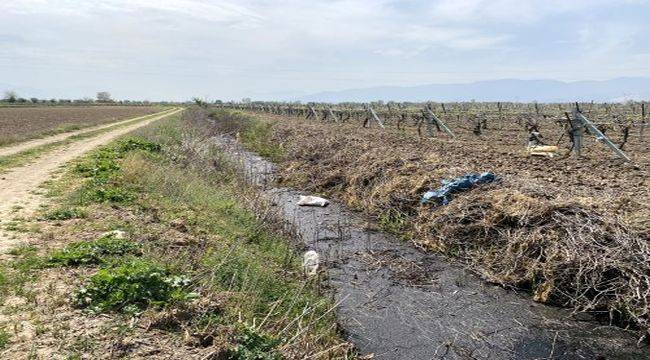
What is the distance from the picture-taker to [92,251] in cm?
713

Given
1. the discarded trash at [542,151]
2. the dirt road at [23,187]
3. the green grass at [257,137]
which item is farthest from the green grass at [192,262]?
the green grass at [257,137]

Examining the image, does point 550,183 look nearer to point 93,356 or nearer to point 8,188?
point 93,356

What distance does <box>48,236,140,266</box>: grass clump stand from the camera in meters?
6.85

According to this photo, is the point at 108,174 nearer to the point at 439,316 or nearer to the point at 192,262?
the point at 192,262

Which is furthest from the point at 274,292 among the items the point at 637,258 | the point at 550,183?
the point at 550,183

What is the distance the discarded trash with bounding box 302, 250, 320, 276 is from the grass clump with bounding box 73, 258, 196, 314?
7.84 feet

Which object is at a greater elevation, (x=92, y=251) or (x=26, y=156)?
(x=26, y=156)

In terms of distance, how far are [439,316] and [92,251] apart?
16.2ft

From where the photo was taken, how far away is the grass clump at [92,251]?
6.85 metres

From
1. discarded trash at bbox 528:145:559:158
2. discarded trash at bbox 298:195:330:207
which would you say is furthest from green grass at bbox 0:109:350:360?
discarded trash at bbox 528:145:559:158

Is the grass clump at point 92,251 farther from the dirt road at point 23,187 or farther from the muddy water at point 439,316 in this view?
the muddy water at point 439,316

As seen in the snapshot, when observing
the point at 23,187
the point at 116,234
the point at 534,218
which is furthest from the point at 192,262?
the point at 23,187

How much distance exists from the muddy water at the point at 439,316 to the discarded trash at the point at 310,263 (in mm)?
262

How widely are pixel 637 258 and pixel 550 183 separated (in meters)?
4.33
